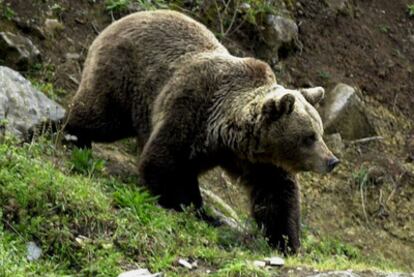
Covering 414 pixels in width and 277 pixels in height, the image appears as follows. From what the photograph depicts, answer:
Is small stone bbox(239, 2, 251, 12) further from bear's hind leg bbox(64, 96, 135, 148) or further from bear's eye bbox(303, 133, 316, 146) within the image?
bear's eye bbox(303, 133, 316, 146)

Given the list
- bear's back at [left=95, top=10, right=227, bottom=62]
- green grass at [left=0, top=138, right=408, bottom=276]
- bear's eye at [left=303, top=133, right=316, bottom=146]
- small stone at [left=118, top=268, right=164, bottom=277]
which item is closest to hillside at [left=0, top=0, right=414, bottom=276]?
green grass at [left=0, top=138, right=408, bottom=276]

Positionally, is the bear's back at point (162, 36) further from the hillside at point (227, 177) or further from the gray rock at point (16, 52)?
the gray rock at point (16, 52)

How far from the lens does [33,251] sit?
5.84 meters

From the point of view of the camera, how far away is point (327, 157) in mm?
7441

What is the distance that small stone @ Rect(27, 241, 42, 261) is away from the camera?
5.79 meters

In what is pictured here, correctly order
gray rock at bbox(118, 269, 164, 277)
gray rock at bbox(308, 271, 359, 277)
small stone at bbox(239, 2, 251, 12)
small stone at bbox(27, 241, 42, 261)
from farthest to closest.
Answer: small stone at bbox(239, 2, 251, 12) → gray rock at bbox(308, 271, 359, 277) → small stone at bbox(27, 241, 42, 261) → gray rock at bbox(118, 269, 164, 277)

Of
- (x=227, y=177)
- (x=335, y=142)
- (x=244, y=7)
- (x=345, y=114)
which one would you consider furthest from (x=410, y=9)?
(x=227, y=177)

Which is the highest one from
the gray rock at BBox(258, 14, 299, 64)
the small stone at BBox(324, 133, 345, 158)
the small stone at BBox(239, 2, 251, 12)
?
the small stone at BBox(239, 2, 251, 12)

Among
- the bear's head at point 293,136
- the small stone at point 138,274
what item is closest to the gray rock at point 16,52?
the bear's head at point 293,136

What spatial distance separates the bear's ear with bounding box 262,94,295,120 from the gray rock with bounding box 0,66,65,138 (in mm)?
1877

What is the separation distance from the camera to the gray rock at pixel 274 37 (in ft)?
39.8

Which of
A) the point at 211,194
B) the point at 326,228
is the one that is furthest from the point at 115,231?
the point at 326,228

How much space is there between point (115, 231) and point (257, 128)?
1777mm

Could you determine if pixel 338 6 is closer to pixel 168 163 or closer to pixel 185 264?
pixel 168 163
